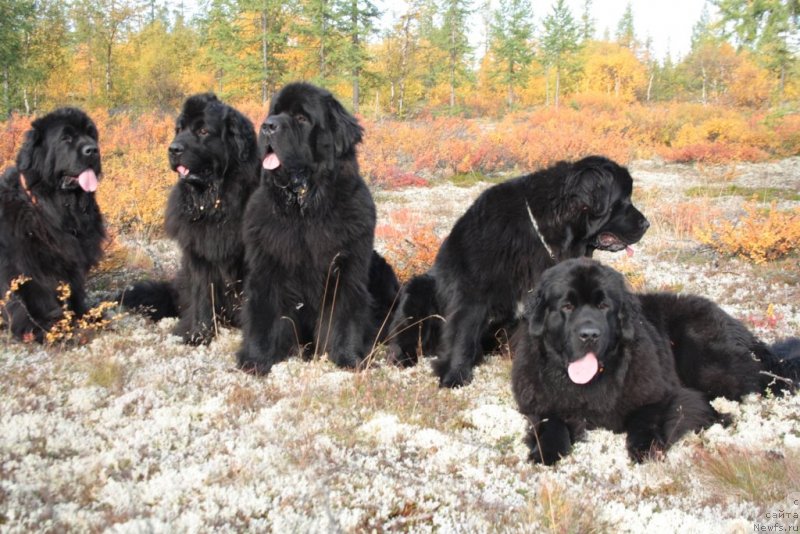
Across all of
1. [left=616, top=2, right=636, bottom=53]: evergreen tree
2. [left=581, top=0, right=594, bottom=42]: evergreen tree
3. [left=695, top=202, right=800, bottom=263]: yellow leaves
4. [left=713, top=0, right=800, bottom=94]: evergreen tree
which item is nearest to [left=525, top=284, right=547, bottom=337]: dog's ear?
[left=695, top=202, right=800, bottom=263]: yellow leaves

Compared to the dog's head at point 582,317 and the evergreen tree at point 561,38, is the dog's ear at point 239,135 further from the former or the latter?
the evergreen tree at point 561,38

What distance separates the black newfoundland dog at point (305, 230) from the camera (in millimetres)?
3814

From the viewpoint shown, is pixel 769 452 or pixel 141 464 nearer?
pixel 141 464

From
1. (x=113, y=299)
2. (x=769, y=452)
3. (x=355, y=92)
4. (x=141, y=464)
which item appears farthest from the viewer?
(x=355, y=92)

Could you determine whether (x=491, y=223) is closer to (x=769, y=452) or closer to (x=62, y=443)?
(x=769, y=452)

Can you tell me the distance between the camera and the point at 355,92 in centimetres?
2734

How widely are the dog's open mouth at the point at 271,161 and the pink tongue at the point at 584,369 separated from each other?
217 cm

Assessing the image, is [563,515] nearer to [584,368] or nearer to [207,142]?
[584,368]

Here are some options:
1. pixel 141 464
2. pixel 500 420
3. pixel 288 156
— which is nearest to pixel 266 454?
pixel 141 464

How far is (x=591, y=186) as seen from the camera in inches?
147

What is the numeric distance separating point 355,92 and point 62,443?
86.2ft

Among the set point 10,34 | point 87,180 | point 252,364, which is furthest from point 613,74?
point 252,364

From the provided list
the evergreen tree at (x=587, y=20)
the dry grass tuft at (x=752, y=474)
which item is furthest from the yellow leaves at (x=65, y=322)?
the evergreen tree at (x=587, y=20)

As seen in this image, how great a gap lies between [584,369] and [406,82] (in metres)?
40.0
